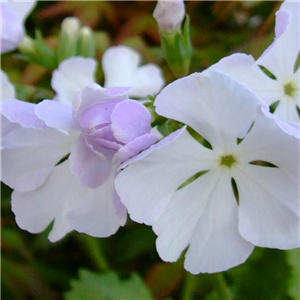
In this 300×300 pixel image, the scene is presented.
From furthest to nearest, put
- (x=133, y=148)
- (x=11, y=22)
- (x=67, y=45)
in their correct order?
(x=67, y=45) < (x=11, y=22) < (x=133, y=148)

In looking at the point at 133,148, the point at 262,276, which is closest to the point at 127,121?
the point at 133,148

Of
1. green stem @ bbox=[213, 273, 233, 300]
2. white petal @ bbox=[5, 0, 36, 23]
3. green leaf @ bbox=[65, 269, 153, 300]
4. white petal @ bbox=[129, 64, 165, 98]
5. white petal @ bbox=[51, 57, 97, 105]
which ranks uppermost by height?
white petal @ bbox=[5, 0, 36, 23]

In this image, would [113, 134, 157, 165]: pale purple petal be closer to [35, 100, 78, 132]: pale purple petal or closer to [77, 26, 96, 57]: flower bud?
[35, 100, 78, 132]: pale purple petal

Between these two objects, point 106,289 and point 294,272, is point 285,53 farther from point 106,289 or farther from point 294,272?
point 106,289

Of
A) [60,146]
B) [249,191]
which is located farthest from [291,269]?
[60,146]

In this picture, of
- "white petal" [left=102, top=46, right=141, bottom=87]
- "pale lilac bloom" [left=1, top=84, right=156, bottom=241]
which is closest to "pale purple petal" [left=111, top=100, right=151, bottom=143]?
"pale lilac bloom" [left=1, top=84, right=156, bottom=241]

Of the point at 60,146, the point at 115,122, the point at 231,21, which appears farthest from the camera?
the point at 231,21

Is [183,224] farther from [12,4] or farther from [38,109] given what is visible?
[12,4]
